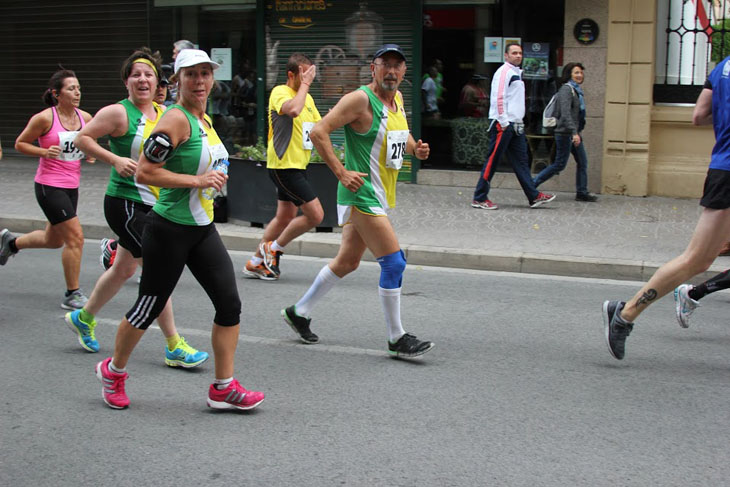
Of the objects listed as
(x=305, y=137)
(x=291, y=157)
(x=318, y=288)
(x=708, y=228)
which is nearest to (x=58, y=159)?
(x=291, y=157)

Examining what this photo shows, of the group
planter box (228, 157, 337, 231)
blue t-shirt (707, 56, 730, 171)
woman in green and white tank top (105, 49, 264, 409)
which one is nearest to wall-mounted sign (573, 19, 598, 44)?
planter box (228, 157, 337, 231)

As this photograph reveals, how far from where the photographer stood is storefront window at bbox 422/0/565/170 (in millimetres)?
13117

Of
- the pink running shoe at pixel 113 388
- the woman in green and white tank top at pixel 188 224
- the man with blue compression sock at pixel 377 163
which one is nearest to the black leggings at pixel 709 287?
the man with blue compression sock at pixel 377 163

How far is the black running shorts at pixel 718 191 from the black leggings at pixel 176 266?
2.76 m

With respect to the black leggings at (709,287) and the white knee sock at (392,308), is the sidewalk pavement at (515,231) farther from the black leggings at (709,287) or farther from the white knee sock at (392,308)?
the white knee sock at (392,308)

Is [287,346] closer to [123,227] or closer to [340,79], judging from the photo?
[123,227]

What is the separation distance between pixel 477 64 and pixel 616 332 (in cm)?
852

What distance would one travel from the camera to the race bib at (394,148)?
5595 millimetres

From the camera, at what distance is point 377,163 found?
5.65 m

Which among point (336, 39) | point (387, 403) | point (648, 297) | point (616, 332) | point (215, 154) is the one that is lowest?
point (387, 403)

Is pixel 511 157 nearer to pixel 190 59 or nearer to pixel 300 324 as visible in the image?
pixel 300 324

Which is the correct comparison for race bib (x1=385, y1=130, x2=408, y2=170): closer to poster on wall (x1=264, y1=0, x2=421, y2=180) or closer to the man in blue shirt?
the man in blue shirt

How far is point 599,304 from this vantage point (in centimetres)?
737

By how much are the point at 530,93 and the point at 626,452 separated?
31.3ft
